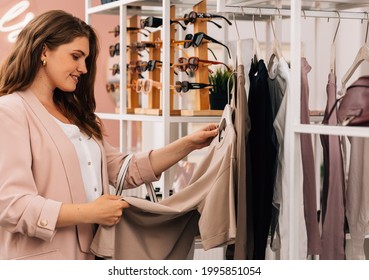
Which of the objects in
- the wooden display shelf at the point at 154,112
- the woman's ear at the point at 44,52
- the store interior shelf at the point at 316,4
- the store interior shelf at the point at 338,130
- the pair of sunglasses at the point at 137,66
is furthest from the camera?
the pair of sunglasses at the point at 137,66

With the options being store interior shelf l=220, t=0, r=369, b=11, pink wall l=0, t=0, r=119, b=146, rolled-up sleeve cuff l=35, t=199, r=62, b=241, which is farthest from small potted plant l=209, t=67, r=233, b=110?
pink wall l=0, t=0, r=119, b=146

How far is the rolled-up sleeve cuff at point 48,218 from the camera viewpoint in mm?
2562

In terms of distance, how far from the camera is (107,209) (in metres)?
2.68

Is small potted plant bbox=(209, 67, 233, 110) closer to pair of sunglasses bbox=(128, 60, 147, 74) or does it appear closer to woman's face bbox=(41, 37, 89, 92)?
pair of sunglasses bbox=(128, 60, 147, 74)

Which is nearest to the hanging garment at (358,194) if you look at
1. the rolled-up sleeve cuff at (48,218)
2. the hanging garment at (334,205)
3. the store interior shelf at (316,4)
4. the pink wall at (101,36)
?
the hanging garment at (334,205)

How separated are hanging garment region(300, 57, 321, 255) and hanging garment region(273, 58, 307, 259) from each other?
0.10m

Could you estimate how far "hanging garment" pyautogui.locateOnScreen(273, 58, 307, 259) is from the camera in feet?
8.34

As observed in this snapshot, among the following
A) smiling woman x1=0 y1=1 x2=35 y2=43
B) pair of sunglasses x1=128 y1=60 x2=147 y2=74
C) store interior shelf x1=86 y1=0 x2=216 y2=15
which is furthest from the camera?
smiling woman x1=0 y1=1 x2=35 y2=43

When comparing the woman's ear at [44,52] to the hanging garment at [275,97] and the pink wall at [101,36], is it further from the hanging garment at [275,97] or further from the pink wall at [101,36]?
the pink wall at [101,36]

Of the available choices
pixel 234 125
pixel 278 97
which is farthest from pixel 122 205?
pixel 278 97

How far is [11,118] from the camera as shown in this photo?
2.63 m

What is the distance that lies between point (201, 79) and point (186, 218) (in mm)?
735

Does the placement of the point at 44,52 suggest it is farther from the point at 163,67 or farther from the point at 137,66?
the point at 137,66
